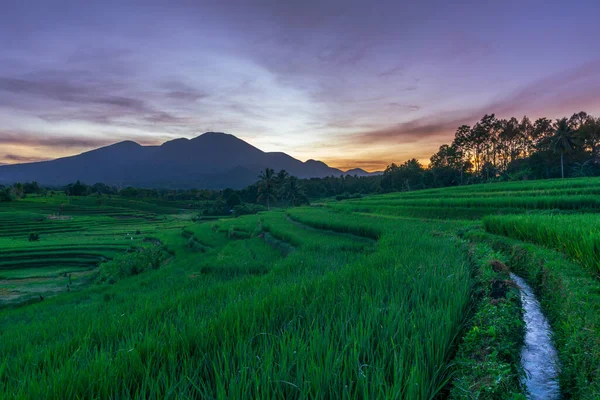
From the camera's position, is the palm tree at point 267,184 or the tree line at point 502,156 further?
the palm tree at point 267,184

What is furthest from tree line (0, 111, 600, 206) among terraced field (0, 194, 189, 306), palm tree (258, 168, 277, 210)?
terraced field (0, 194, 189, 306)

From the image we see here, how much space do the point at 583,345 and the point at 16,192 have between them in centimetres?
9512

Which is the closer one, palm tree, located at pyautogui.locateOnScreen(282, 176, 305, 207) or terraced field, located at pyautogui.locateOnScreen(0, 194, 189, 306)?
terraced field, located at pyautogui.locateOnScreen(0, 194, 189, 306)

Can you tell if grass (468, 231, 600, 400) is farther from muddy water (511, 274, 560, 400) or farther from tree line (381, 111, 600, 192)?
tree line (381, 111, 600, 192)

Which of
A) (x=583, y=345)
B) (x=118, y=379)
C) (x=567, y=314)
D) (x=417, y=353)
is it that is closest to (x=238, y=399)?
(x=118, y=379)

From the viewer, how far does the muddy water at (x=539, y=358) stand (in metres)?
2.77

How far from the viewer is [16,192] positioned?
66.6 metres

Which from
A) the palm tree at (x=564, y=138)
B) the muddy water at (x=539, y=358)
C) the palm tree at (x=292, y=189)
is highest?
the palm tree at (x=564, y=138)

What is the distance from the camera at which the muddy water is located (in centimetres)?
277

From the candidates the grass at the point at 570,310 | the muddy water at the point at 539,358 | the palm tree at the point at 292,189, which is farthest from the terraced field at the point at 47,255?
the palm tree at the point at 292,189

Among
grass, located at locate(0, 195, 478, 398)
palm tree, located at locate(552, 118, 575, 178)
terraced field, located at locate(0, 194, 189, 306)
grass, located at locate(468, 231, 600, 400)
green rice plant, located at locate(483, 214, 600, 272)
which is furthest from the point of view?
palm tree, located at locate(552, 118, 575, 178)

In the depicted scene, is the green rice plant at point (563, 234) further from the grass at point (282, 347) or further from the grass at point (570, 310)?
the grass at point (282, 347)

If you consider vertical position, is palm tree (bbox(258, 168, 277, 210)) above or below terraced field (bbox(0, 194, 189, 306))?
above

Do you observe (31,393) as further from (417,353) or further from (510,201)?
(510,201)
